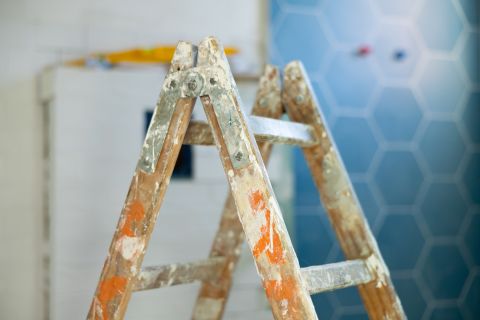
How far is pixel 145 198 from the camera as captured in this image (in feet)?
4.21

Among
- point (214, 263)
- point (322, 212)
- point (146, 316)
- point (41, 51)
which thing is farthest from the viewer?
point (322, 212)

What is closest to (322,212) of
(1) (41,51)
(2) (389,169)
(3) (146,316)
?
(2) (389,169)

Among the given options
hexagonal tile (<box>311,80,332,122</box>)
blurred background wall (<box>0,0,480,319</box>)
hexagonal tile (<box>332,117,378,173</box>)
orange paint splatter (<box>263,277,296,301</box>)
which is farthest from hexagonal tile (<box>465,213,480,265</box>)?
orange paint splatter (<box>263,277,296,301</box>)

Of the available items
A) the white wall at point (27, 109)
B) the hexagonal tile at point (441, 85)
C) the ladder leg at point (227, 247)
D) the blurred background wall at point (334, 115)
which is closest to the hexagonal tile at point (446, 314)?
the blurred background wall at point (334, 115)

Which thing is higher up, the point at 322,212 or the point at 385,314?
the point at 322,212

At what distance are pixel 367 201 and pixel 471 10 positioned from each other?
92 cm

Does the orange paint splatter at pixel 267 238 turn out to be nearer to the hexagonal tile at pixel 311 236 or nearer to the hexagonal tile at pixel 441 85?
the hexagonal tile at pixel 311 236

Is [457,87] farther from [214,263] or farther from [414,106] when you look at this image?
[214,263]

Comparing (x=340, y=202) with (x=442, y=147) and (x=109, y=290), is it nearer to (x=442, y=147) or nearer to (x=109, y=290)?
(x=109, y=290)

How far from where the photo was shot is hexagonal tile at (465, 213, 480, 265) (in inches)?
102

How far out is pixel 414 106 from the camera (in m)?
2.53

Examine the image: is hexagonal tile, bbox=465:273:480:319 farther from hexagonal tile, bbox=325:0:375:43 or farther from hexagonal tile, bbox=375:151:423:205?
hexagonal tile, bbox=325:0:375:43

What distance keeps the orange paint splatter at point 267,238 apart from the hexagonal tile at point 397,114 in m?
1.39

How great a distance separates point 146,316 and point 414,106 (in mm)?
1323
